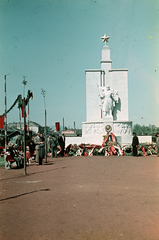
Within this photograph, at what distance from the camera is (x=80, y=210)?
475 centimetres

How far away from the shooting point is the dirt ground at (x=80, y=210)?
3693mm

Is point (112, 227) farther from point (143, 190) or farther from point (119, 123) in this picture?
point (119, 123)

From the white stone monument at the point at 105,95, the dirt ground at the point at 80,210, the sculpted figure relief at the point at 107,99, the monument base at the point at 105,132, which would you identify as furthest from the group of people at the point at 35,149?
the sculpted figure relief at the point at 107,99

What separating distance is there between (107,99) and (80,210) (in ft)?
69.5

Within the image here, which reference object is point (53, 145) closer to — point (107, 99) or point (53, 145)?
point (53, 145)

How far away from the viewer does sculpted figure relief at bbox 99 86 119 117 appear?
2541 centimetres

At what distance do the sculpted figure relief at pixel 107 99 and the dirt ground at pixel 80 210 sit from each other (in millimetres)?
18039

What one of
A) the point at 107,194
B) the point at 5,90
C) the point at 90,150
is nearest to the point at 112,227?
the point at 107,194

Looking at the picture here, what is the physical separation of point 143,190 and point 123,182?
47.5 inches

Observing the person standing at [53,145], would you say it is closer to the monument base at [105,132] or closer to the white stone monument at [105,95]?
the monument base at [105,132]

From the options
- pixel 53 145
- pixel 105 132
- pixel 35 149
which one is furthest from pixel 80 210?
pixel 105 132

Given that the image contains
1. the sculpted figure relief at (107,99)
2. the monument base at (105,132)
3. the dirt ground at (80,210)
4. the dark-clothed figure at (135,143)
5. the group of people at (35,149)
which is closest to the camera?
the dirt ground at (80,210)

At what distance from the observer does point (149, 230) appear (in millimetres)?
3783

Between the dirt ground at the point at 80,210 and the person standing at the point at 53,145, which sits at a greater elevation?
the person standing at the point at 53,145
